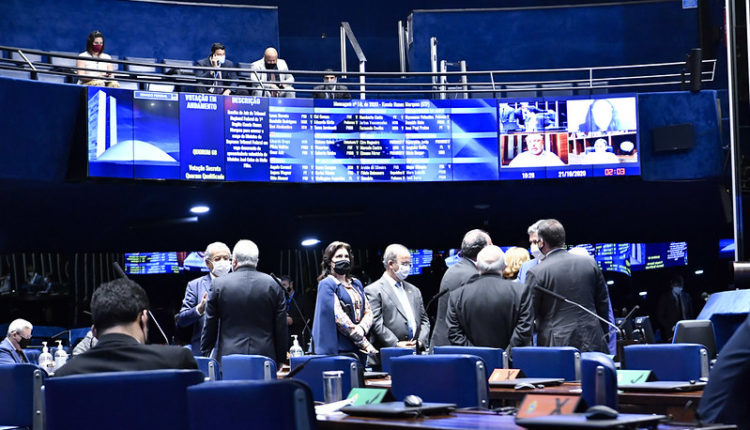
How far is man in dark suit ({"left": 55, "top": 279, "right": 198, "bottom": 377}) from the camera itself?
3.01 meters

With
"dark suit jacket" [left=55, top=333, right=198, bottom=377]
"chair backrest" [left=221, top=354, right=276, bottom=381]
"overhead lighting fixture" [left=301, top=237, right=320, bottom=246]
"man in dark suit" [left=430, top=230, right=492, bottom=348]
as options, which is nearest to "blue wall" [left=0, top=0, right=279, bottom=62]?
"overhead lighting fixture" [left=301, top=237, right=320, bottom=246]

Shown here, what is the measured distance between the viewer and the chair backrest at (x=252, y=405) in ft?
7.66

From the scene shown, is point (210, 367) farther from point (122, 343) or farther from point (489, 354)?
point (122, 343)

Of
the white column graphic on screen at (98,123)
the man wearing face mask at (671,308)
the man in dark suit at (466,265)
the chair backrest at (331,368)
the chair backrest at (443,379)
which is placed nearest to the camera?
the chair backrest at (443,379)

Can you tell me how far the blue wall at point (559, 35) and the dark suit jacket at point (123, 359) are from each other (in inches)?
464

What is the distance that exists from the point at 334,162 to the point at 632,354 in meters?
7.23

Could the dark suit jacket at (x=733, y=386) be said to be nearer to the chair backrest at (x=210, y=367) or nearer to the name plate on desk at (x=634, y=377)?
the name plate on desk at (x=634, y=377)

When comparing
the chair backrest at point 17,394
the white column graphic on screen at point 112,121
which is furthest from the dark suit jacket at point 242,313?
the white column graphic on screen at point 112,121

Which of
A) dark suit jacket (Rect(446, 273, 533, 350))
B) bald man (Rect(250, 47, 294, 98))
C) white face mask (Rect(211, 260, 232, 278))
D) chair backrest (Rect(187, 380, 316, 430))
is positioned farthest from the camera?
bald man (Rect(250, 47, 294, 98))

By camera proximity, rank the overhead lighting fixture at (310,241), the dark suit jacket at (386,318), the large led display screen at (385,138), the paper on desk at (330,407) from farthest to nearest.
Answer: the overhead lighting fixture at (310,241), the large led display screen at (385,138), the dark suit jacket at (386,318), the paper on desk at (330,407)

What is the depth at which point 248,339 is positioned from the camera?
584 centimetres

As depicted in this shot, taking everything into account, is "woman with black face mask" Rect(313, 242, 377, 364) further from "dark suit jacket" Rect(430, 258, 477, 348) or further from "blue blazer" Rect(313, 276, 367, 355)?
"dark suit jacket" Rect(430, 258, 477, 348)

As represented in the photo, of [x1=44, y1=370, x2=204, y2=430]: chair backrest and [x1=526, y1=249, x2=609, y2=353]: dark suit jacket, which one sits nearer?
[x1=44, y1=370, x2=204, y2=430]: chair backrest

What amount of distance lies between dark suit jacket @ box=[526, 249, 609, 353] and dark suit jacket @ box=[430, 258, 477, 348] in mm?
512
